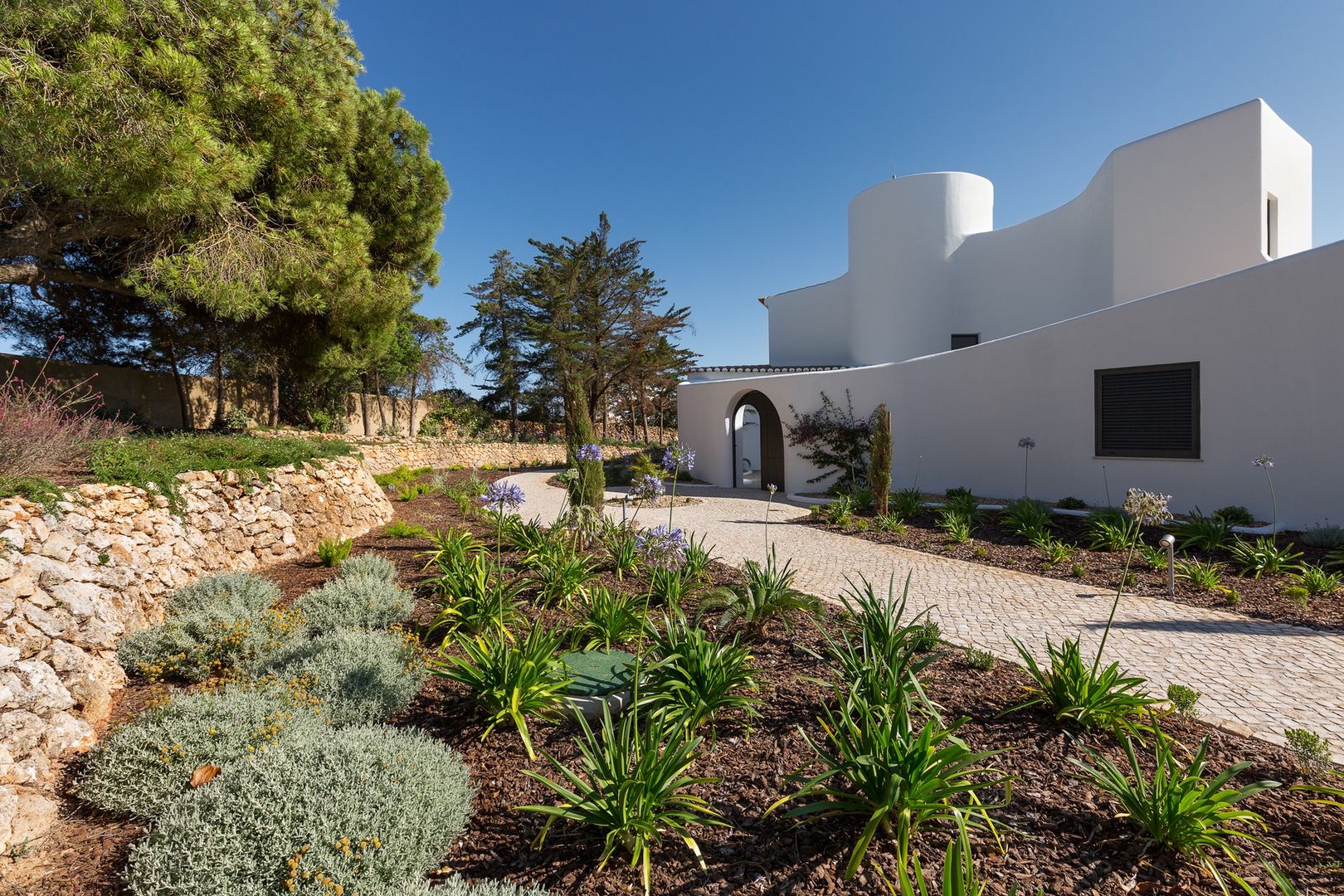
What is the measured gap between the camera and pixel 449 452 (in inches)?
650

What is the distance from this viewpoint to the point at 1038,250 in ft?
44.3

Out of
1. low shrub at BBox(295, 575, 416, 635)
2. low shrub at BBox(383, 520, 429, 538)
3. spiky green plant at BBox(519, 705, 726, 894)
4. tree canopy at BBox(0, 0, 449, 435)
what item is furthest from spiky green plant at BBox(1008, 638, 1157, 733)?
tree canopy at BBox(0, 0, 449, 435)

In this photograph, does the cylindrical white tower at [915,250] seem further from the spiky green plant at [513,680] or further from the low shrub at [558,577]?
the spiky green plant at [513,680]

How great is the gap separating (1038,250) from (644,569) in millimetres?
14147

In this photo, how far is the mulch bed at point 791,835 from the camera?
1.84 metres

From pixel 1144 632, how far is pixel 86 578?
7451mm

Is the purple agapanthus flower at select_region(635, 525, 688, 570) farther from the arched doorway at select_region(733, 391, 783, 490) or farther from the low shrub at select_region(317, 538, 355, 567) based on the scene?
the arched doorway at select_region(733, 391, 783, 490)

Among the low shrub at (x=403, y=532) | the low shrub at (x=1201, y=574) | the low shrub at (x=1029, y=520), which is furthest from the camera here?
the low shrub at (x=1029, y=520)

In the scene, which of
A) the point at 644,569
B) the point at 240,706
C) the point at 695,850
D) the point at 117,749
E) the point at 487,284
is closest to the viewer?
the point at 695,850

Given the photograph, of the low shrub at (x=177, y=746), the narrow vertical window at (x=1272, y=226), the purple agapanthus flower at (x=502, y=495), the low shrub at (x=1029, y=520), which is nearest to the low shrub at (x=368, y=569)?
the purple agapanthus flower at (x=502, y=495)

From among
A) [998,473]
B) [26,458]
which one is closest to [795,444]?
[998,473]

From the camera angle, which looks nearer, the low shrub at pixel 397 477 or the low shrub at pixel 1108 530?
the low shrub at pixel 1108 530

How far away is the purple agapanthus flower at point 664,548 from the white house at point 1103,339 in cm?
750

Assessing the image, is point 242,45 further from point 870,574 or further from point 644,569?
point 870,574
